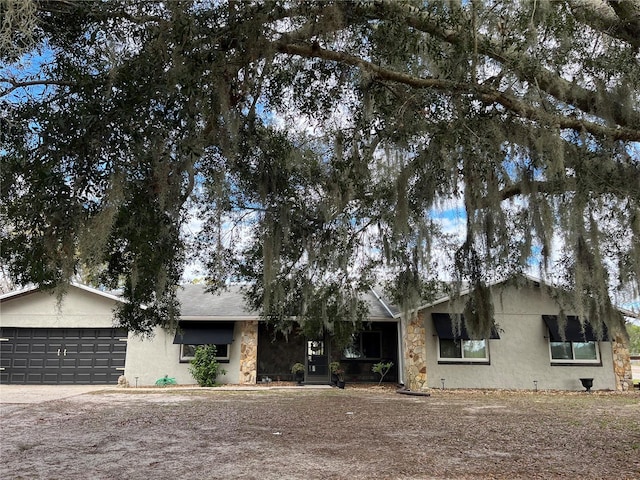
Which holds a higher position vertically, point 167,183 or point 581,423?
point 167,183

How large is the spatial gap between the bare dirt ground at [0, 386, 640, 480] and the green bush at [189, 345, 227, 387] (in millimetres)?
3341

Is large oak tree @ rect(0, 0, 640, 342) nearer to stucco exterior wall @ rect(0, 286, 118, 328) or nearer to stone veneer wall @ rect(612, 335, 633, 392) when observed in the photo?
stone veneer wall @ rect(612, 335, 633, 392)

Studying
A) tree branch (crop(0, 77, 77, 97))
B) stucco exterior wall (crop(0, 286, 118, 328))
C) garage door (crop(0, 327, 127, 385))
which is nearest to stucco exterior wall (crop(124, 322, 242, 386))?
garage door (crop(0, 327, 127, 385))

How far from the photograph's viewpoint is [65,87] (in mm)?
4367

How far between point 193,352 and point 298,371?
10.5 feet

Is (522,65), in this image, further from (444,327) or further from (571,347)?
(571,347)

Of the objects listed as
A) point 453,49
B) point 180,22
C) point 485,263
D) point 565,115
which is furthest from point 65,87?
point 485,263

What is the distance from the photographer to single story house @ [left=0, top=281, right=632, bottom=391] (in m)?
14.3

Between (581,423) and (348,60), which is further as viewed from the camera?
(581,423)

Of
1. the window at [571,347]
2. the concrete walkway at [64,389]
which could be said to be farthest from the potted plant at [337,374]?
the window at [571,347]

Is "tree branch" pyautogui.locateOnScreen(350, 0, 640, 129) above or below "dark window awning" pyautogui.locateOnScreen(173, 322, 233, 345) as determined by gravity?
above

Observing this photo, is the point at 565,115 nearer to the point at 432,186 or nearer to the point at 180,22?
the point at 432,186

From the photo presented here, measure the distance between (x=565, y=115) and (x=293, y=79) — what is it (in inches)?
126

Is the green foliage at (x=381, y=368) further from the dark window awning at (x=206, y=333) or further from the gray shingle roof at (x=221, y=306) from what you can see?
the dark window awning at (x=206, y=333)
